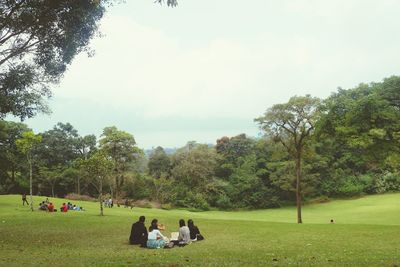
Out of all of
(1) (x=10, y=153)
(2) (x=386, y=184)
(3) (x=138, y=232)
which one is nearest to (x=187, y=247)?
(3) (x=138, y=232)

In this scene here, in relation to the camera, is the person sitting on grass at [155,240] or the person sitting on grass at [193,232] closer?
the person sitting on grass at [155,240]

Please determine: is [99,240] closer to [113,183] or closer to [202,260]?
[202,260]

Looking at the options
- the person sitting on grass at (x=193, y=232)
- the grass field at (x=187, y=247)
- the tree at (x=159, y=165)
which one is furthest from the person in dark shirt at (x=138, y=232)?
the tree at (x=159, y=165)

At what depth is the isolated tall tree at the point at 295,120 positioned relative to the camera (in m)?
37.8

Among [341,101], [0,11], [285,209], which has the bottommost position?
[285,209]

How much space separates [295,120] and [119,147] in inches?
1472

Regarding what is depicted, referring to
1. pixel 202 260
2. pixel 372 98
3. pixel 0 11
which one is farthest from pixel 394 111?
pixel 0 11

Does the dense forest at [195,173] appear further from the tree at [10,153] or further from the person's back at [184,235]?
the person's back at [184,235]

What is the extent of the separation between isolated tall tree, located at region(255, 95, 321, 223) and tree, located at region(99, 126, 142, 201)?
1295 inches

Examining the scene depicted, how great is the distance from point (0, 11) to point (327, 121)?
2223cm

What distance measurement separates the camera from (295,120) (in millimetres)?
38938

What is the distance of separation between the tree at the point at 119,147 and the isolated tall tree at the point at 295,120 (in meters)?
32.9

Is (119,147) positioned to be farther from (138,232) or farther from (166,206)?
(138,232)

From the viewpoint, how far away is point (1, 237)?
→ 22.1 meters
